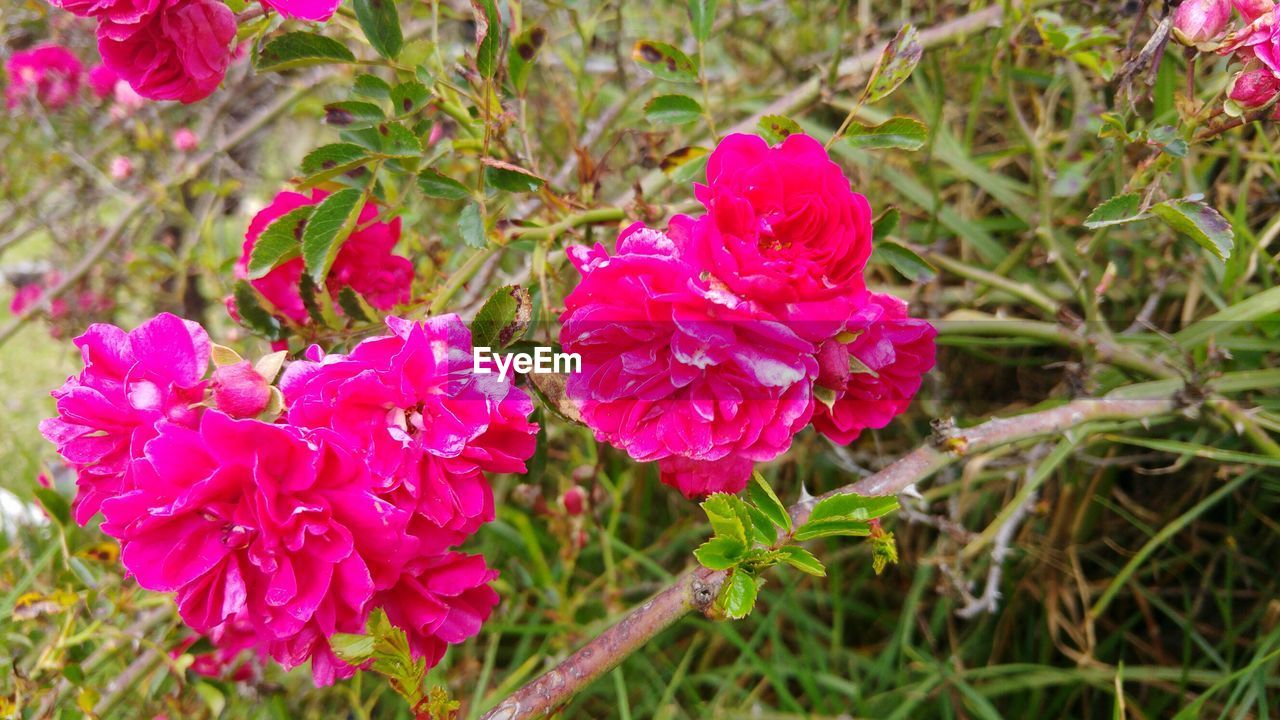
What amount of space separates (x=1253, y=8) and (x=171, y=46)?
0.64 m

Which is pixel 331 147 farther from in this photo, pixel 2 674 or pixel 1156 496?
pixel 1156 496

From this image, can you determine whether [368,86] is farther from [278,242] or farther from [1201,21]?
[1201,21]

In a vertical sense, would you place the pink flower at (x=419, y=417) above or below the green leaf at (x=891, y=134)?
below

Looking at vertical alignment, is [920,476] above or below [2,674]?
above

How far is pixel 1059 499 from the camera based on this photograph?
1029 millimetres

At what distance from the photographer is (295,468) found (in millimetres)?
447

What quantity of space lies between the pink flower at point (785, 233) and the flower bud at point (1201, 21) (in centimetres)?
25

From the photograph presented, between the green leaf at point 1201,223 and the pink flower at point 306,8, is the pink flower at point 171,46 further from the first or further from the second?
the green leaf at point 1201,223

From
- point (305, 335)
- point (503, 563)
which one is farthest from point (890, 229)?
point (503, 563)

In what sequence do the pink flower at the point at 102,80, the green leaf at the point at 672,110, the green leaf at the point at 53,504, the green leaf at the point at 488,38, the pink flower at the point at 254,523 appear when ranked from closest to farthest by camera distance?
the pink flower at the point at 254,523 < the green leaf at the point at 488,38 < the green leaf at the point at 672,110 < the green leaf at the point at 53,504 < the pink flower at the point at 102,80

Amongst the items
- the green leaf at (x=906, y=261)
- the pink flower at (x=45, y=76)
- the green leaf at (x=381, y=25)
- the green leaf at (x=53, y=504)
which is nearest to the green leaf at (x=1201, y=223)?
the green leaf at (x=906, y=261)

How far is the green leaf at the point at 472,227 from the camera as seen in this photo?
57cm

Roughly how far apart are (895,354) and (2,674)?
36.2 inches

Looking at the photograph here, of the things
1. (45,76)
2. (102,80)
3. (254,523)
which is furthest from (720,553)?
(45,76)
